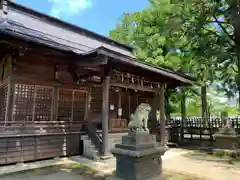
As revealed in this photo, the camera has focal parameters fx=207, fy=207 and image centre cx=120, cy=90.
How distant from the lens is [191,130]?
12.8 m

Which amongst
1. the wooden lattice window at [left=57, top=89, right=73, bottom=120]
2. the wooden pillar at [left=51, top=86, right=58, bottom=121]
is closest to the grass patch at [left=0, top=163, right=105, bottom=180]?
the wooden pillar at [left=51, top=86, right=58, bottom=121]

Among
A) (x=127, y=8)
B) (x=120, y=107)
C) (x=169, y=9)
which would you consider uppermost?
(x=127, y=8)

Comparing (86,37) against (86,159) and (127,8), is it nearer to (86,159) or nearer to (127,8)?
(127,8)

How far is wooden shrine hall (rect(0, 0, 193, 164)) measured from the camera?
696 centimetres

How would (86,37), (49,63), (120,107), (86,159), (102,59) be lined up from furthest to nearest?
→ (86,37) → (120,107) → (49,63) → (86,159) → (102,59)

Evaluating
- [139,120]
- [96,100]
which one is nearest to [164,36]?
[96,100]

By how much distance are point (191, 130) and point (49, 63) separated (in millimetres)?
9186

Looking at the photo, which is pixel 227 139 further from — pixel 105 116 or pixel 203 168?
pixel 105 116

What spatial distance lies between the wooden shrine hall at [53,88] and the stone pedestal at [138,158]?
2719mm

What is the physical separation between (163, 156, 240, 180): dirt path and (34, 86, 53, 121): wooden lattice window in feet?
16.6

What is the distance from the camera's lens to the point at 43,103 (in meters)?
8.52

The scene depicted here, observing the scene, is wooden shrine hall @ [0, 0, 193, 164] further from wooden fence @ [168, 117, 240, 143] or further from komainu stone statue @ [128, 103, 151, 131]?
wooden fence @ [168, 117, 240, 143]

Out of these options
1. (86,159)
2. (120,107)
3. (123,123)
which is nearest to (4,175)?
(86,159)

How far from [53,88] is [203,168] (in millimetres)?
6425
